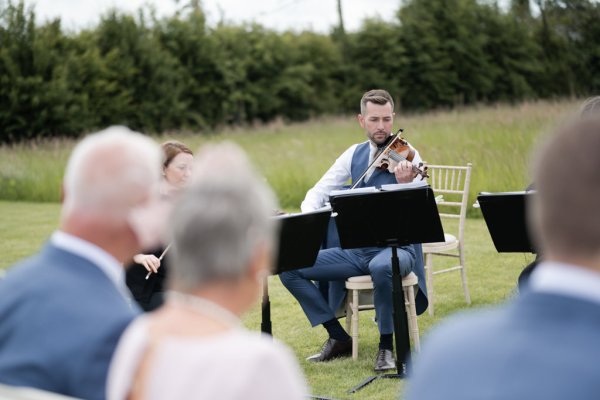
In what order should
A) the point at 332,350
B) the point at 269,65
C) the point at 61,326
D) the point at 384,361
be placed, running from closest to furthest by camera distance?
1. the point at 61,326
2. the point at 384,361
3. the point at 332,350
4. the point at 269,65

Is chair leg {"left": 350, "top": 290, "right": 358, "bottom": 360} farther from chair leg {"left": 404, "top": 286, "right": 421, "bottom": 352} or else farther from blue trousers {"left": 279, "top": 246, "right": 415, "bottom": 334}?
chair leg {"left": 404, "top": 286, "right": 421, "bottom": 352}

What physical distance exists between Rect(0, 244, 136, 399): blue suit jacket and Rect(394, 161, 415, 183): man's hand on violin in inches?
141

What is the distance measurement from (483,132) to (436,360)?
1500 centimetres

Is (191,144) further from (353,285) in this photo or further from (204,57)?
(353,285)

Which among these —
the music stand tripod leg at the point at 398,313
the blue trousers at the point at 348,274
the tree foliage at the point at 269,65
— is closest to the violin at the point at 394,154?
the blue trousers at the point at 348,274

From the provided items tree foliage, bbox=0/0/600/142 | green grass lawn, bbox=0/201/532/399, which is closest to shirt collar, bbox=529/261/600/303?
green grass lawn, bbox=0/201/532/399

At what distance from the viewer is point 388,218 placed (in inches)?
196

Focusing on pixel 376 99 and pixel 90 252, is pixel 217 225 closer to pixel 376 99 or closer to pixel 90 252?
pixel 90 252

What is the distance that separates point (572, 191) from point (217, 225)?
2.09 ft

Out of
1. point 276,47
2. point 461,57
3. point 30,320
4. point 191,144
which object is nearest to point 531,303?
point 30,320

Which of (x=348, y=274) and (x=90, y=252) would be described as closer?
(x=90, y=252)

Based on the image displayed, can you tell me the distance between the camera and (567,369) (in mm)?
1482

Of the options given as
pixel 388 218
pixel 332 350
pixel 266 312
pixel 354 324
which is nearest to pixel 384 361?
pixel 354 324

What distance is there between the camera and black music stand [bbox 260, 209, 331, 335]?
4773 millimetres
